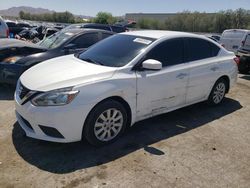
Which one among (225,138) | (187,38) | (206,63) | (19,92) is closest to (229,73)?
(206,63)

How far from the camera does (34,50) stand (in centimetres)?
698

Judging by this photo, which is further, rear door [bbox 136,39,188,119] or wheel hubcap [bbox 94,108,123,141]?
rear door [bbox 136,39,188,119]

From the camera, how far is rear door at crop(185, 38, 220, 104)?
204 inches

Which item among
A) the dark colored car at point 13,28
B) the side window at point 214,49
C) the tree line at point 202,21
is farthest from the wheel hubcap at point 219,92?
the tree line at point 202,21

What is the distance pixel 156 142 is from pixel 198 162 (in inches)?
28.7

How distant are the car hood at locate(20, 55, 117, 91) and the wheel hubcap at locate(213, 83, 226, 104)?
2678 mm

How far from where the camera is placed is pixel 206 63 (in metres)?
5.45

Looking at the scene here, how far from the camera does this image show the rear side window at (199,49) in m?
5.25

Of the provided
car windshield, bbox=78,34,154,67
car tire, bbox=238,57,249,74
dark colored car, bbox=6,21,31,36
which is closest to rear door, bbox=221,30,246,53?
car tire, bbox=238,57,249,74

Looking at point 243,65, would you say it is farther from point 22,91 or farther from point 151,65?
point 22,91

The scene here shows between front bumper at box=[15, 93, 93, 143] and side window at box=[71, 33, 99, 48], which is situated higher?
side window at box=[71, 33, 99, 48]

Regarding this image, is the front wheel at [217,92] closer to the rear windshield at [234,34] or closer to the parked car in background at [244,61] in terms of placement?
the parked car in background at [244,61]

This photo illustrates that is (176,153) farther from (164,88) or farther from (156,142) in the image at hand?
(164,88)

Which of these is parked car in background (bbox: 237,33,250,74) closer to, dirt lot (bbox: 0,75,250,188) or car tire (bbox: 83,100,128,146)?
dirt lot (bbox: 0,75,250,188)
